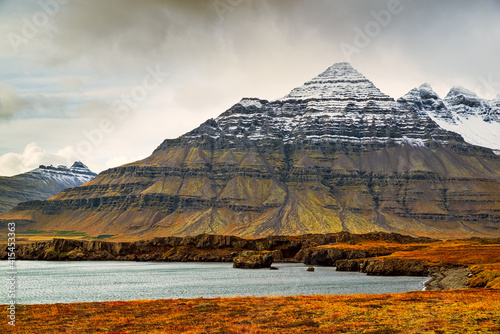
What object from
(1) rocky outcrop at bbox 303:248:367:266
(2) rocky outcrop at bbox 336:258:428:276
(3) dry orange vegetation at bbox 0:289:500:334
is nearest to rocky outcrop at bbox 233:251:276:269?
(1) rocky outcrop at bbox 303:248:367:266

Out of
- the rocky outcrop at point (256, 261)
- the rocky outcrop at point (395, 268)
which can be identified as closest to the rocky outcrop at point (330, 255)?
the rocky outcrop at point (256, 261)

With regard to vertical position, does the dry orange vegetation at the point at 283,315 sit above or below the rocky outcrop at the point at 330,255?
below

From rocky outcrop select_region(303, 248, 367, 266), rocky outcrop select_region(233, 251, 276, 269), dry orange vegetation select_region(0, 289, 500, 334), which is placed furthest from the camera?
rocky outcrop select_region(303, 248, 367, 266)

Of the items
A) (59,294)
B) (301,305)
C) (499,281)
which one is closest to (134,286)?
(59,294)

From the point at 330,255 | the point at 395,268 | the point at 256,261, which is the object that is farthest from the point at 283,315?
the point at 330,255

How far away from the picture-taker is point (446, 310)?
4716cm

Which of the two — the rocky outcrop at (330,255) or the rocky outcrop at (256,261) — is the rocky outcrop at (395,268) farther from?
the rocky outcrop at (256,261)

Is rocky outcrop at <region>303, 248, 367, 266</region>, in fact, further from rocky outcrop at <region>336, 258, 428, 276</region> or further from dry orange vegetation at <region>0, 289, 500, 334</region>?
dry orange vegetation at <region>0, 289, 500, 334</region>

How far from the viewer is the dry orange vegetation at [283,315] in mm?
41653

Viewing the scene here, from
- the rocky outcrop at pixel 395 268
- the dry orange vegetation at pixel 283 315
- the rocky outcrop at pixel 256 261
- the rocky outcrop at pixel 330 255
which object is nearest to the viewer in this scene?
the dry orange vegetation at pixel 283 315

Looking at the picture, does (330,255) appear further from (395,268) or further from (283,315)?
(283,315)

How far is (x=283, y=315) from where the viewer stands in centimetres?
4859

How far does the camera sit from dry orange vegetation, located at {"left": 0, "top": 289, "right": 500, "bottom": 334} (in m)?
41.7

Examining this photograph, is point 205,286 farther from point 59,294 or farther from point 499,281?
point 499,281
